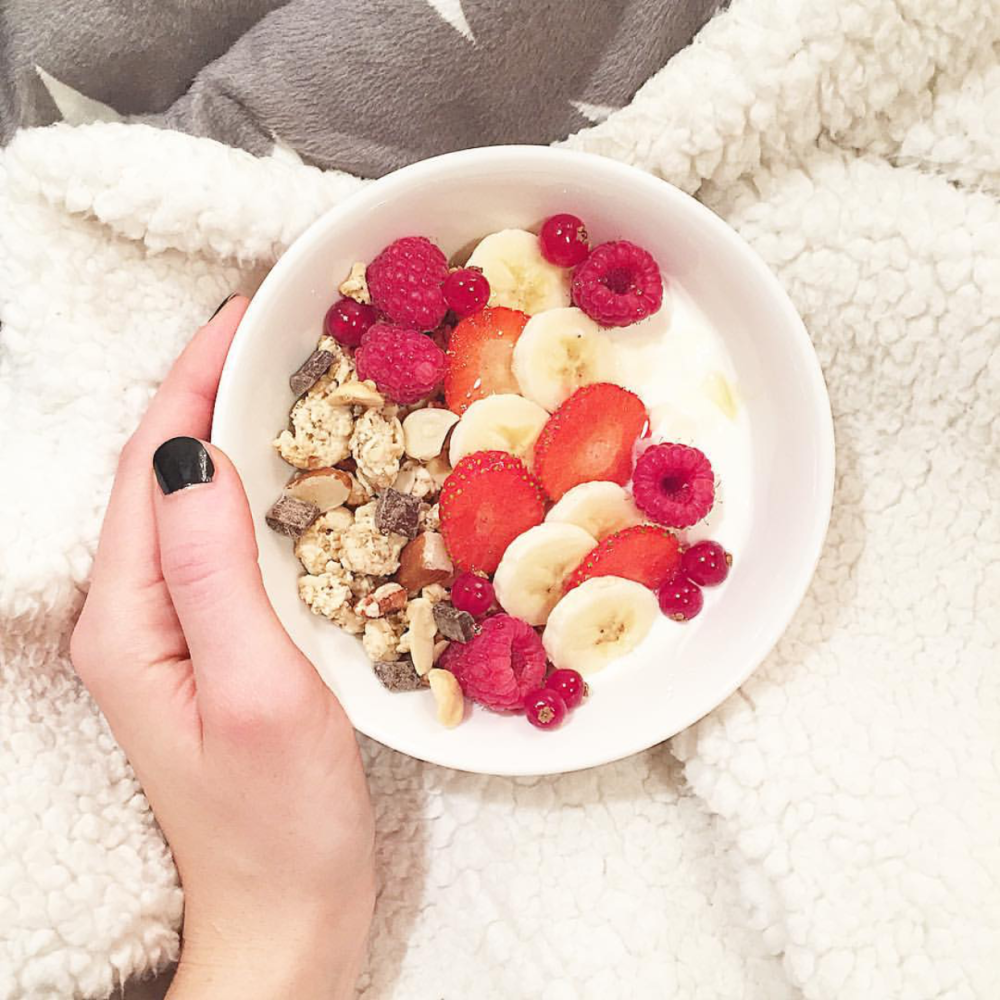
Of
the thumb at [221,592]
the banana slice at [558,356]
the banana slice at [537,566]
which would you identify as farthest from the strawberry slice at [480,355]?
the thumb at [221,592]

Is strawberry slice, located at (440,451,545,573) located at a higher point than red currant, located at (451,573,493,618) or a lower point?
higher

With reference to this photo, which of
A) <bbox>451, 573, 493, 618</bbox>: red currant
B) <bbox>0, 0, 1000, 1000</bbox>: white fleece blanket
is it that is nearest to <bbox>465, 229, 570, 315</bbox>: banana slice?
<bbox>0, 0, 1000, 1000</bbox>: white fleece blanket

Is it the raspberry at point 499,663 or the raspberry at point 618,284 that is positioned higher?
the raspberry at point 618,284

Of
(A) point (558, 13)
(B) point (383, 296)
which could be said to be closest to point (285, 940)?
(B) point (383, 296)

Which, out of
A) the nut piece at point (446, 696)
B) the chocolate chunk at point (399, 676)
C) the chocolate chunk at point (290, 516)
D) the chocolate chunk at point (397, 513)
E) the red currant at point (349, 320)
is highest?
the red currant at point (349, 320)

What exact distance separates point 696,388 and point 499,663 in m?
0.29

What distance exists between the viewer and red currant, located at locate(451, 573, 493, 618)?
821 mm

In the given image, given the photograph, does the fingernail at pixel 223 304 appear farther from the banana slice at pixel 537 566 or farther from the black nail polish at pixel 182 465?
the banana slice at pixel 537 566

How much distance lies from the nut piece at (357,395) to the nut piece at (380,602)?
5.7 inches

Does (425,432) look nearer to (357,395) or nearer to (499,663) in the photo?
(357,395)

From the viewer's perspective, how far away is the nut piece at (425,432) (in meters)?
0.83

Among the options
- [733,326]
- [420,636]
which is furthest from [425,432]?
[733,326]

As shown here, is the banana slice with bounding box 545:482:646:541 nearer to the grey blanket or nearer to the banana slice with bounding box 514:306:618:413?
the banana slice with bounding box 514:306:618:413

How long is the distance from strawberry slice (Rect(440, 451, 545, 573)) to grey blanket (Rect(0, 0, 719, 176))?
0.29m
